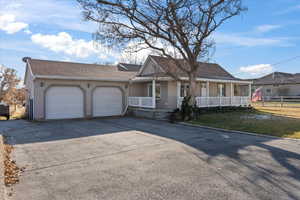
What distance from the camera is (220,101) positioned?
17.9 metres

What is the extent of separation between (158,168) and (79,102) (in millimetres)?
12016

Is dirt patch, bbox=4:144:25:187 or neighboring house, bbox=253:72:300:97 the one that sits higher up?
neighboring house, bbox=253:72:300:97

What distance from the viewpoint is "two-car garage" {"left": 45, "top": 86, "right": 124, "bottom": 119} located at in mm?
14625

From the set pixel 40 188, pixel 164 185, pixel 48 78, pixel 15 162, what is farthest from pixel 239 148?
pixel 48 78

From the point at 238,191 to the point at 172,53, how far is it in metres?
12.4

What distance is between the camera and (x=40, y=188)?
4.09 m

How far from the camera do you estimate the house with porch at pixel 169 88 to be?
16328 mm

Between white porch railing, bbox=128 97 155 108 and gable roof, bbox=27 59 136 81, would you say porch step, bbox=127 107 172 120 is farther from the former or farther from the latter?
gable roof, bbox=27 59 136 81

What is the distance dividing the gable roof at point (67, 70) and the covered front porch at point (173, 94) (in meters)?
1.93

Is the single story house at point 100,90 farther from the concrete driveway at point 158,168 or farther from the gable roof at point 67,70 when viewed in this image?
the concrete driveway at point 158,168

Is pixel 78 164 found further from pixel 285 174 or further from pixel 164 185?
pixel 285 174

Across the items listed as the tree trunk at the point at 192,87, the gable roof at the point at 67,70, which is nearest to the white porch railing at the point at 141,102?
the gable roof at the point at 67,70

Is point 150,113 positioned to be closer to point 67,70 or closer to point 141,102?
point 141,102

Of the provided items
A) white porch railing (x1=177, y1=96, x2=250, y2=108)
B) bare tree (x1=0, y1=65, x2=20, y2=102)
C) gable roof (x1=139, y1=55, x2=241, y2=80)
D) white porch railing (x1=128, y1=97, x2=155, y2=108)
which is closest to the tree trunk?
white porch railing (x1=177, y1=96, x2=250, y2=108)
